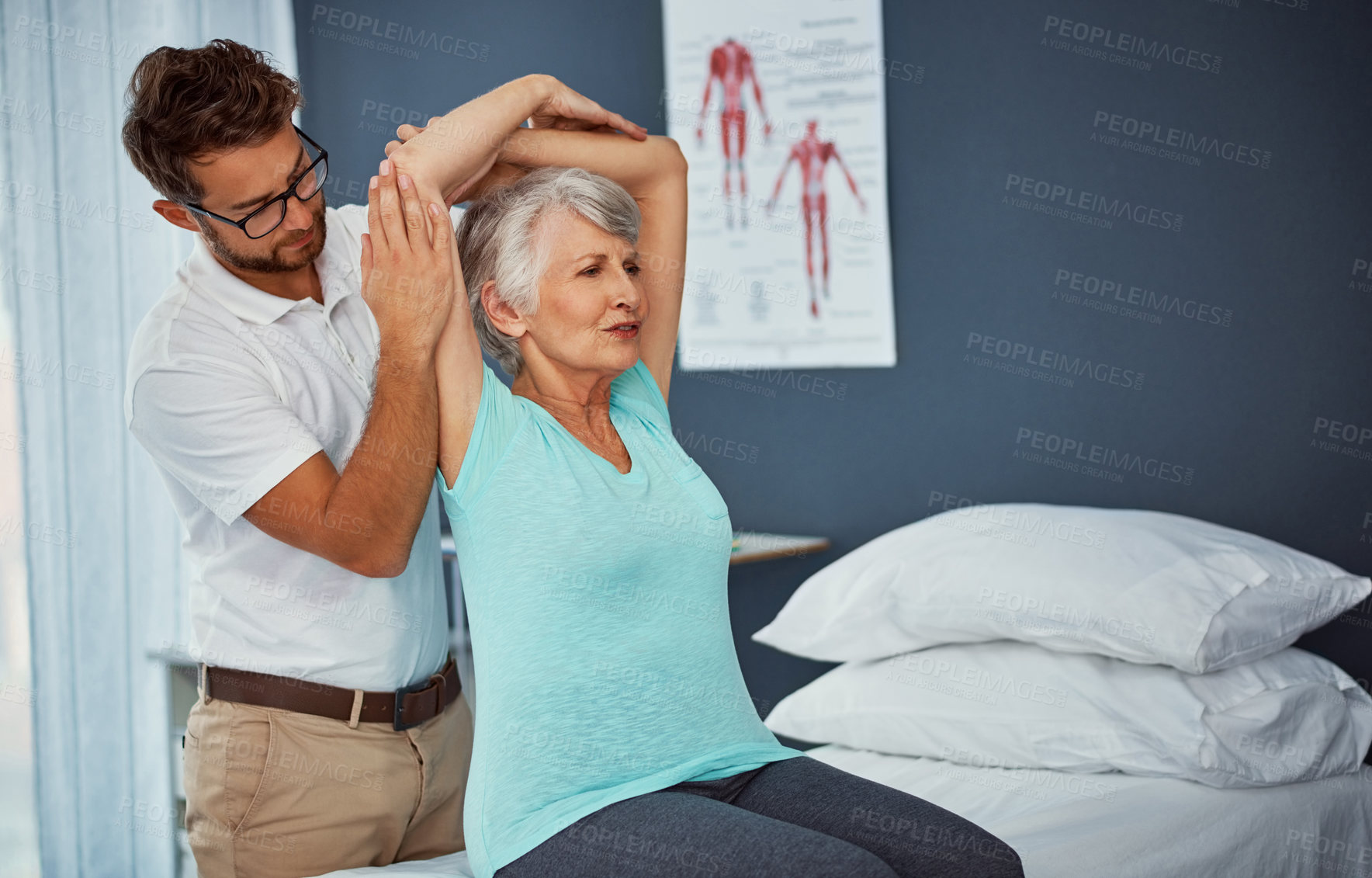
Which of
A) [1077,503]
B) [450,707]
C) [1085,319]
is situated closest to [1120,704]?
[1077,503]

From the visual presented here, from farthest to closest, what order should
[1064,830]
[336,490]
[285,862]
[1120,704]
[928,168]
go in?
[928,168] < [1120,704] < [1064,830] < [285,862] < [336,490]

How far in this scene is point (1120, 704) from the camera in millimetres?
1923

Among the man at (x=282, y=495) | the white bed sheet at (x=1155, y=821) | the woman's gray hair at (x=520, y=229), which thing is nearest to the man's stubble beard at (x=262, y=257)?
the man at (x=282, y=495)

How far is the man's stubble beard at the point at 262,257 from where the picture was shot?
1.46 m

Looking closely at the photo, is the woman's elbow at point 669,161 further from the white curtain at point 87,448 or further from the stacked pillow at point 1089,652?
the white curtain at point 87,448

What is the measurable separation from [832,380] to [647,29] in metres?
1.02

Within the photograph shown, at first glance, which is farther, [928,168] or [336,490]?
[928,168]

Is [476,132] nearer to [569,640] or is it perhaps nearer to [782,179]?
[569,640]

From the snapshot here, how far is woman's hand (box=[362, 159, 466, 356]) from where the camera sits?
1.22m

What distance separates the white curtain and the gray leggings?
1837mm

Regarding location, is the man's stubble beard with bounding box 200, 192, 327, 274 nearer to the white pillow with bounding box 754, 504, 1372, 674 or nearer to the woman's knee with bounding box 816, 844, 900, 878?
the woman's knee with bounding box 816, 844, 900, 878

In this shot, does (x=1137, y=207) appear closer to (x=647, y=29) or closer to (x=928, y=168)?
(x=928, y=168)

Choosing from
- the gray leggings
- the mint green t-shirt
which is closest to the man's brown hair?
the mint green t-shirt

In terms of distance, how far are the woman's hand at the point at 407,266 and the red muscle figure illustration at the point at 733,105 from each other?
1.63m
